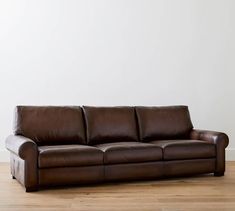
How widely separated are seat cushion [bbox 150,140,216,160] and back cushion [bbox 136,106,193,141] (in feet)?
1.37

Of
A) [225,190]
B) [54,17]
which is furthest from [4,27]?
[225,190]

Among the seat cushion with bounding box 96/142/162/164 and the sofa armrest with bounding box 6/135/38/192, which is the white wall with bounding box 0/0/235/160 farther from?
the sofa armrest with bounding box 6/135/38/192

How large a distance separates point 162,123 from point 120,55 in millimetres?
1381

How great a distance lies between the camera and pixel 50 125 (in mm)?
4668

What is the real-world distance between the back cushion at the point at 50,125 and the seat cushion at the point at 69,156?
0.49 m

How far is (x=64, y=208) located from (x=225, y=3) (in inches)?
167

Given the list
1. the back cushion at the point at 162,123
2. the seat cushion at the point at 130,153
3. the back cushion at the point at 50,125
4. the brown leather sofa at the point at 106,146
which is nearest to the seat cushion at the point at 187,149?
the brown leather sofa at the point at 106,146

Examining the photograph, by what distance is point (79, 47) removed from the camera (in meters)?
5.83

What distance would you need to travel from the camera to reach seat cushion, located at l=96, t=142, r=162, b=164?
4207 millimetres

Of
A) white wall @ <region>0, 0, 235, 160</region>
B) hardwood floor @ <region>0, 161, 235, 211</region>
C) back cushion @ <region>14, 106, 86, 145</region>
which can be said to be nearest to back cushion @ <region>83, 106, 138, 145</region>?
back cushion @ <region>14, 106, 86, 145</region>

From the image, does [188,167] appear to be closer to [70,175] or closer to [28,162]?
[70,175]

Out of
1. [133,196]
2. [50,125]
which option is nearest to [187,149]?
[133,196]

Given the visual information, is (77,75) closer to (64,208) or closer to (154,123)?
(154,123)

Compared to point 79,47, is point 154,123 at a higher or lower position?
lower
